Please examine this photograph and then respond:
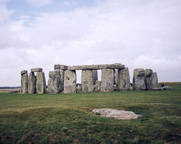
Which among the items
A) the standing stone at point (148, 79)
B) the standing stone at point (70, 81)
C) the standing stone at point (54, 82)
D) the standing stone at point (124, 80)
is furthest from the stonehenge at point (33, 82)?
the standing stone at point (148, 79)

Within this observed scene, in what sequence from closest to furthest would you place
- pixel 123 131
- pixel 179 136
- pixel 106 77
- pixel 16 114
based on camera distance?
pixel 179 136, pixel 123 131, pixel 16 114, pixel 106 77

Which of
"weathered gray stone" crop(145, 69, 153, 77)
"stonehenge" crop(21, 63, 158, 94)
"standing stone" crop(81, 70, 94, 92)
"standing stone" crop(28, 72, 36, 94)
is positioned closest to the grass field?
"stonehenge" crop(21, 63, 158, 94)

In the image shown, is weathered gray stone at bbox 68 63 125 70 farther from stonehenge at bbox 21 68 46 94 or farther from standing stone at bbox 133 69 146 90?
stonehenge at bbox 21 68 46 94

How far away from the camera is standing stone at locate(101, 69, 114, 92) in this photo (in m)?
22.3

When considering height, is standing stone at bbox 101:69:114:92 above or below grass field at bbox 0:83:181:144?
above

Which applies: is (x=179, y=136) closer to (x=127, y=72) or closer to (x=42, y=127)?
(x=42, y=127)

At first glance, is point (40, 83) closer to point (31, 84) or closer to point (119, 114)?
point (31, 84)

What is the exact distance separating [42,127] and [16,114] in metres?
2.62

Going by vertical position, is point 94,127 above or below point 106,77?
below

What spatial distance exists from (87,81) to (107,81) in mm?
2396

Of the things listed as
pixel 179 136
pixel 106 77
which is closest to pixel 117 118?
pixel 179 136

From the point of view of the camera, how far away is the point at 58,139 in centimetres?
743

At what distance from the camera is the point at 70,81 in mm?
23516

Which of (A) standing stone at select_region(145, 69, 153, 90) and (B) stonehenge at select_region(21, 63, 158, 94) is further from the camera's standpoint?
(A) standing stone at select_region(145, 69, 153, 90)
